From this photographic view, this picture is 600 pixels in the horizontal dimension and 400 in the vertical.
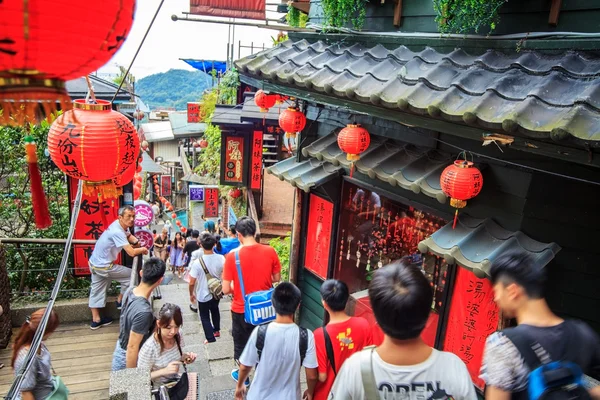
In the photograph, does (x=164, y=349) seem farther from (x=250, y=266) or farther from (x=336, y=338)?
(x=336, y=338)

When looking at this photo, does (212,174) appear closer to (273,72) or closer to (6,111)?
(273,72)

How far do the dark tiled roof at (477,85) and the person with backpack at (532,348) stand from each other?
1.02 meters

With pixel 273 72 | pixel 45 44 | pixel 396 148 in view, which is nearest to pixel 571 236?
pixel 396 148

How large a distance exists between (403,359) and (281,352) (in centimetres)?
194

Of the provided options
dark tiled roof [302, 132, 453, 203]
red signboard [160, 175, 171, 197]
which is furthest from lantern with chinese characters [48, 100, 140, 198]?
red signboard [160, 175, 171, 197]

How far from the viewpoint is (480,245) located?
416 cm

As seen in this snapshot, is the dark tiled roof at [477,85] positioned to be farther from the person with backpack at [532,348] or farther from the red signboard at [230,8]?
the red signboard at [230,8]

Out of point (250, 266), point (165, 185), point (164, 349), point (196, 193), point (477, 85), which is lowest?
point (165, 185)

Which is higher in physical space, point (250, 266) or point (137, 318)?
point (250, 266)

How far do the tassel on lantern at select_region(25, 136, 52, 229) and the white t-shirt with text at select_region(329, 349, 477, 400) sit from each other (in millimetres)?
2424

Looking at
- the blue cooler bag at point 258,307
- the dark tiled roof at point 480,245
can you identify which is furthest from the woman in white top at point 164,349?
the dark tiled roof at point 480,245

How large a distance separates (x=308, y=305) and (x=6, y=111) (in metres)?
6.76

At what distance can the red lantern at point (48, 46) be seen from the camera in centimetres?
204

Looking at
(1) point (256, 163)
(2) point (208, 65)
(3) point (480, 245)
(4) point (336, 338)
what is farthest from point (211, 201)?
(2) point (208, 65)
